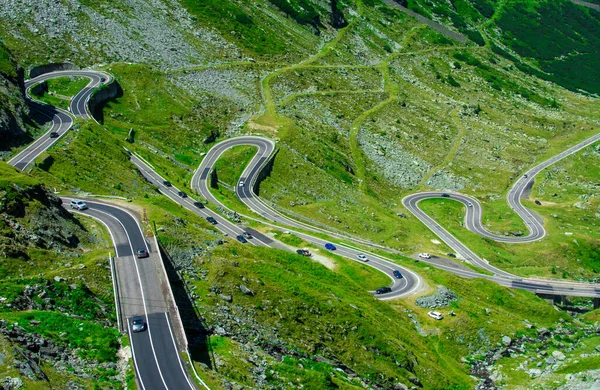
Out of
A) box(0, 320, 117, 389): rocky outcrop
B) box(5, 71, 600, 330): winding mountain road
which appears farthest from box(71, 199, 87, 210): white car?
box(0, 320, 117, 389): rocky outcrop

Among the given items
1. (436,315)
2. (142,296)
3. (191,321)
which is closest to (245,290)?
(191,321)

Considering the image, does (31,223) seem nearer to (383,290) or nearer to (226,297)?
(226,297)

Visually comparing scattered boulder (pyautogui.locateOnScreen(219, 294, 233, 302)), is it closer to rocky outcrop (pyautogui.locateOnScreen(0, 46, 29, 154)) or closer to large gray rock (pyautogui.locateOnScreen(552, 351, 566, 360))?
large gray rock (pyautogui.locateOnScreen(552, 351, 566, 360))

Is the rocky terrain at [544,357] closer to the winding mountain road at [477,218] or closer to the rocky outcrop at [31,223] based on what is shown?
the winding mountain road at [477,218]

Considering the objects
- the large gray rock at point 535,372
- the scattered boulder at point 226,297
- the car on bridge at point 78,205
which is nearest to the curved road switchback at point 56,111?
the car on bridge at point 78,205

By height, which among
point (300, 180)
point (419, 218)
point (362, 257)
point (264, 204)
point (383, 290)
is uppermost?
point (300, 180)
